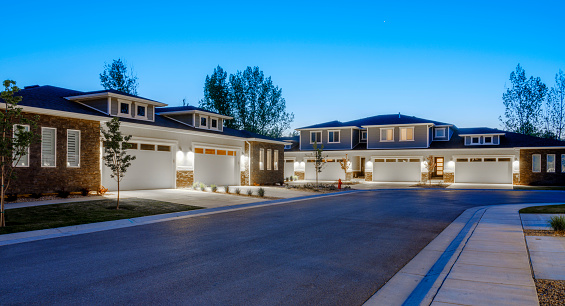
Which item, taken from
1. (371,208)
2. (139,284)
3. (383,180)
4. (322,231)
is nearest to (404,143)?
(383,180)

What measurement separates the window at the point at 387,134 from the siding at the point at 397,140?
0.31m

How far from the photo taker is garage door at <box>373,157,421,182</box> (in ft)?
128

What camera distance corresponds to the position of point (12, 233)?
32.9 feet

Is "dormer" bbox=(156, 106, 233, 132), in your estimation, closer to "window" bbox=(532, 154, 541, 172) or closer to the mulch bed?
the mulch bed

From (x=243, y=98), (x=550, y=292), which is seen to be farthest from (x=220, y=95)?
(x=550, y=292)

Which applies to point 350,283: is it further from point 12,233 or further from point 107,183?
point 107,183

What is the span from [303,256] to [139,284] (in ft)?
10.4

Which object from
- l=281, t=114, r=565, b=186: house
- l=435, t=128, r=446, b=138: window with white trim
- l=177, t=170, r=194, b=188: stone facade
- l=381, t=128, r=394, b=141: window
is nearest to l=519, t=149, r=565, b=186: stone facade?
l=281, t=114, r=565, b=186: house

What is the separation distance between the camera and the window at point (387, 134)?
1601 inches

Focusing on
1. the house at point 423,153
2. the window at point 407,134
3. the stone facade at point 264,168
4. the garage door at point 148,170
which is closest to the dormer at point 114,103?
the garage door at point 148,170

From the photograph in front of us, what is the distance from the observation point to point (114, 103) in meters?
21.6

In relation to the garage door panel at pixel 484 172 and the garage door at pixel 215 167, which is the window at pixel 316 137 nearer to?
the garage door panel at pixel 484 172

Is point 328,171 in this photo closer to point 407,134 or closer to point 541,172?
point 407,134

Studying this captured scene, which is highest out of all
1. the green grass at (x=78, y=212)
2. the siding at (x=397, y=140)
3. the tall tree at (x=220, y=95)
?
the tall tree at (x=220, y=95)
